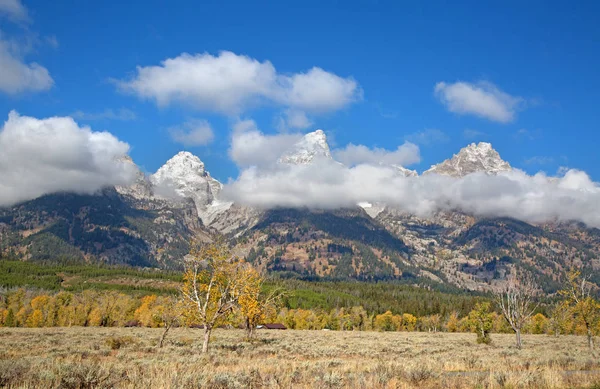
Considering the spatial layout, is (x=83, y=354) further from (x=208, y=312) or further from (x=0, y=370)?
(x=0, y=370)

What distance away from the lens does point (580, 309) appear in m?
40.0

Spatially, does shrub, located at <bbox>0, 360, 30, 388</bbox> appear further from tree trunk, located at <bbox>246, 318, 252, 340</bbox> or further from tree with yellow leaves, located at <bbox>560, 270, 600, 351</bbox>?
tree with yellow leaves, located at <bbox>560, 270, 600, 351</bbox>

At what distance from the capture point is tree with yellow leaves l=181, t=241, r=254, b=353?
3173 cm

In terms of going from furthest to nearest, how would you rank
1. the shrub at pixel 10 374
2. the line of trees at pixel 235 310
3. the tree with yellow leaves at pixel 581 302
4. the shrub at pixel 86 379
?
→ 1. the tree with yellow leaves at pixel 581 302
2. the line of trees at pixel 235 310
3. the shrub at pixel 86 379
4. the shrub at pixel 10 374

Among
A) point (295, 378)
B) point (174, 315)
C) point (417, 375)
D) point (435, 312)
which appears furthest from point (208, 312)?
point (435, 312)

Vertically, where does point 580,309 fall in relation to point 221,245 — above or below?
below

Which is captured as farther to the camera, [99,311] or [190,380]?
[99,311]

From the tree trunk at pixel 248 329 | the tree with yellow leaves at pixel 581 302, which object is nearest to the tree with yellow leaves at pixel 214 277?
the tree trunk at pixel 248 329

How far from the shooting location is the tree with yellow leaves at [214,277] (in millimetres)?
31734

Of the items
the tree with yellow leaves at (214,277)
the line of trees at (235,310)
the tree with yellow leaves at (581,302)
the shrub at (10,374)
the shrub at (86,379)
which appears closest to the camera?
the shrub at (10,374)

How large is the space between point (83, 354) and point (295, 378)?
62.3ft

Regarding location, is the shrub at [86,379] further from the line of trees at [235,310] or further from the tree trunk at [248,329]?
the tree trunk at [248,329]

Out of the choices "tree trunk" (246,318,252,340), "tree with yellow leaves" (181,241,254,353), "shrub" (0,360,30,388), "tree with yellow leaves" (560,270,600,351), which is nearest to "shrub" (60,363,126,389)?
"shrub" (0,360,30,388)

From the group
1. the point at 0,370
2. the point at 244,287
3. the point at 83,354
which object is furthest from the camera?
the point at 244,287
